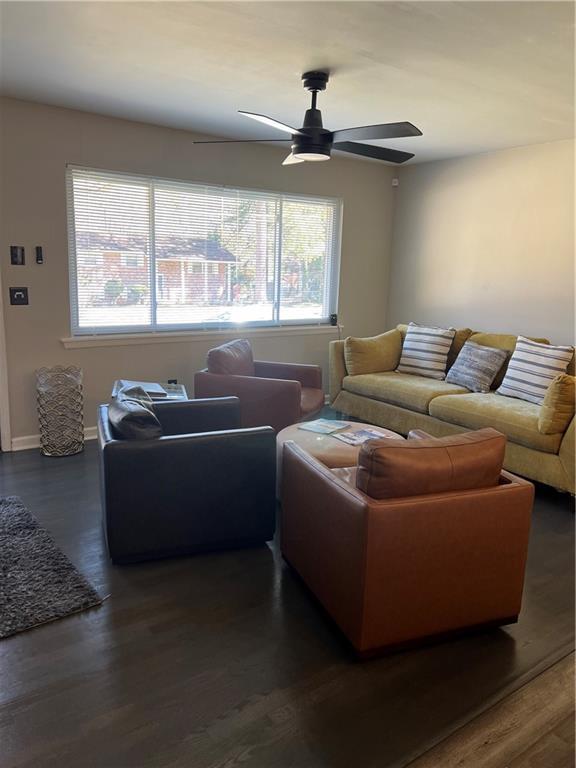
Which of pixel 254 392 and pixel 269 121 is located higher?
pixel 269 121

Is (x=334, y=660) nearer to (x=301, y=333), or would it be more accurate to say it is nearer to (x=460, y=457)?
(x=460, y=457)

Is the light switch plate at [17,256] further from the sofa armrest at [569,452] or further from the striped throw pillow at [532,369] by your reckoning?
the sofa armrest at [569,452]

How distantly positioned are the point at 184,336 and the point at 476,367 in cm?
256

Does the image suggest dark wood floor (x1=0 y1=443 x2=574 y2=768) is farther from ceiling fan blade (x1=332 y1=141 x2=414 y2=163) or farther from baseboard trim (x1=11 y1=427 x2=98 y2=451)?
ceiling fan blade (x1=332 y1=141 x2=414 y2=163)

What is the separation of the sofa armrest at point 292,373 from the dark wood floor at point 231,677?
2128 mm

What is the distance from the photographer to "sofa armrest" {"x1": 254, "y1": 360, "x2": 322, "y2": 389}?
15.3ft

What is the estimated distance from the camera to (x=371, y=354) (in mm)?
5254

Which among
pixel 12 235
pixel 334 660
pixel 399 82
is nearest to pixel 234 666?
pixel 334 660

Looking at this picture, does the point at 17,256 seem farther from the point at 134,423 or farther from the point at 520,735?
the point at 520,735

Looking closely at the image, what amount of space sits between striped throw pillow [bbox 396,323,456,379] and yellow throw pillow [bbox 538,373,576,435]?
4.72 ft

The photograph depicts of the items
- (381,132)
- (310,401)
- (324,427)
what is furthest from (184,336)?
(381,132)

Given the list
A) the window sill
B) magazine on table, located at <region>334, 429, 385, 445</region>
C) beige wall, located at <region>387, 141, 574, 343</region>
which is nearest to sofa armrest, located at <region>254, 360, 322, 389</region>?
the window sill

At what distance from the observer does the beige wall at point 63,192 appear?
398 cm

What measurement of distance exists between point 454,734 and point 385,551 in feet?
2.01
